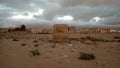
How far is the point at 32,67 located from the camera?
10.8 metres

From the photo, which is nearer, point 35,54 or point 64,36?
point 35,54

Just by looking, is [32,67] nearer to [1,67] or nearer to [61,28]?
[1,67]

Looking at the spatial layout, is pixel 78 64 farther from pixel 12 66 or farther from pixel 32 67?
pixel 12 66

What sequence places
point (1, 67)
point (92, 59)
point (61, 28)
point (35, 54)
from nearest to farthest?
point (1, 67), point (92, 59), point (35, 54), point (61, 28)

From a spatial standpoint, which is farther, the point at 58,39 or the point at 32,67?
the point at 58,39

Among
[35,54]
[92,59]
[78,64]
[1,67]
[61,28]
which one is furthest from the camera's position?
[61,28]

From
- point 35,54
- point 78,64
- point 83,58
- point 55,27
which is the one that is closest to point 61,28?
point 55,27

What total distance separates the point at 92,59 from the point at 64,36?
40.2ft

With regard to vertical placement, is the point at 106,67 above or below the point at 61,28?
below

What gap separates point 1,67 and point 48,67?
228cm

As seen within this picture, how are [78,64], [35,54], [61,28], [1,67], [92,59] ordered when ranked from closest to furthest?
[1,67]
[78,64]
[92,59]
[35,54]
[61,28]

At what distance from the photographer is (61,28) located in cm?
2472

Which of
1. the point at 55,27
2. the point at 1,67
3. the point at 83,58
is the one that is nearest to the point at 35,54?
the point at 83,58

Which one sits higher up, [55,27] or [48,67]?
[55,27]
